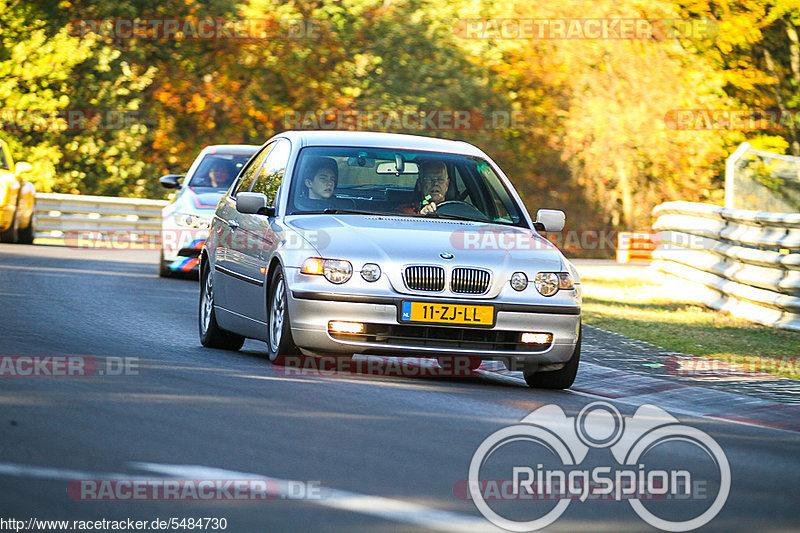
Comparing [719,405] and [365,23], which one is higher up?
[365,23]

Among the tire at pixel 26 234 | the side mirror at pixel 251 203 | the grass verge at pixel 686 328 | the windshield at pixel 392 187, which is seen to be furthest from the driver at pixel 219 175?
the side mirror at pixel 251 203

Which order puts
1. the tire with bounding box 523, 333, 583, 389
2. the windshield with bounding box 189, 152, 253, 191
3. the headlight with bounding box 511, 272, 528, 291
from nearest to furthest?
the headlight with bounding box 511, 272, 528, 291 → the tire with bounding box 523, 333, 583, 389 → the windshield with bounding box 189, 152, 253, 191

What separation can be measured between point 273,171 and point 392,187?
102 cm

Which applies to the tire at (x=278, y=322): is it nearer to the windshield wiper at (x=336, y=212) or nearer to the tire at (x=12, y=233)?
the windshield wiper at (x=336, y=212)

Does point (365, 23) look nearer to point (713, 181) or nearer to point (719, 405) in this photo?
point (713, 181)

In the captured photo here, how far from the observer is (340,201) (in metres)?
10.1

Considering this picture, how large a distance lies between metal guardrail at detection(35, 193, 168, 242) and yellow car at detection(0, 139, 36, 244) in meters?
4.63

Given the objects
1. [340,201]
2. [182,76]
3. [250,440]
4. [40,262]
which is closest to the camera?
[250,440]

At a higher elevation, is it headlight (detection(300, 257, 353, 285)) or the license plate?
headlight (detection(300, 257, 353, 285))

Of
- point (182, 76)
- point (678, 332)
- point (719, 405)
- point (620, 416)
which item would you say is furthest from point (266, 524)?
point (182, 76)

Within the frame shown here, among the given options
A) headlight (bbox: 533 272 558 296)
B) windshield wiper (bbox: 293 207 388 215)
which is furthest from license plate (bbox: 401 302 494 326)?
windshield wiper (bbox: 293 207 388 215)

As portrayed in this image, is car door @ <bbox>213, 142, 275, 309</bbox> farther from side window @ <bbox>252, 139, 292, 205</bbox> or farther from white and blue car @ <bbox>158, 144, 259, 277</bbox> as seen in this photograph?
white and blue car @ <bbox>158, 144, 259, 277</bbox>

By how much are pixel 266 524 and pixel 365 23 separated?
3780 cm

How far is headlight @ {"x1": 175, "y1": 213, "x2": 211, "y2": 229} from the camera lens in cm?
1800
